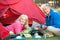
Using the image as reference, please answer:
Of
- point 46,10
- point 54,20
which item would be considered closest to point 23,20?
point 54,20

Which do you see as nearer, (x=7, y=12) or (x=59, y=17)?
(x=59, y=17)

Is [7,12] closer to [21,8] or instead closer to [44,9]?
[21,8]

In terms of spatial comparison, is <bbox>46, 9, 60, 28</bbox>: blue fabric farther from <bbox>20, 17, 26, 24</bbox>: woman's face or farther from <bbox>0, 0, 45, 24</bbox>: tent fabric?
<bbox>0, 0, 45, 24</bbox>: tent fabric

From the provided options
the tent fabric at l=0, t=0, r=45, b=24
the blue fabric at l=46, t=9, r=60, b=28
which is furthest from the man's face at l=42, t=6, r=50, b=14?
the blue fabric at l=46, t=9, r=60, b=28

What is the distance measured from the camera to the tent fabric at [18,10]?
342 centimetres

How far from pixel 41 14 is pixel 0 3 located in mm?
676

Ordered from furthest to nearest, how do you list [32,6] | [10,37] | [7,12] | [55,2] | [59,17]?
1. [55,2]
2. [32,6]
3. [7,12]
4. [59,17]
5. [10,37]

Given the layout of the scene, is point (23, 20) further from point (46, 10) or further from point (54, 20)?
point (46, 10)

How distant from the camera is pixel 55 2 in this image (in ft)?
21.7

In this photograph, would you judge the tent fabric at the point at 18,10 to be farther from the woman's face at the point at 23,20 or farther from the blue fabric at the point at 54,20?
the blue fabric at the point at 54,20

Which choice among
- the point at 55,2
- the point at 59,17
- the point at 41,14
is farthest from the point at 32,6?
the point at 55,2

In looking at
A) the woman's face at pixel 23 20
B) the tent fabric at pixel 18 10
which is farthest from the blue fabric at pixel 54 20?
the tent fabric at pixel 18 10

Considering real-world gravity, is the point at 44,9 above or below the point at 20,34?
above

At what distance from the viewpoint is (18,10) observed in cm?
350
